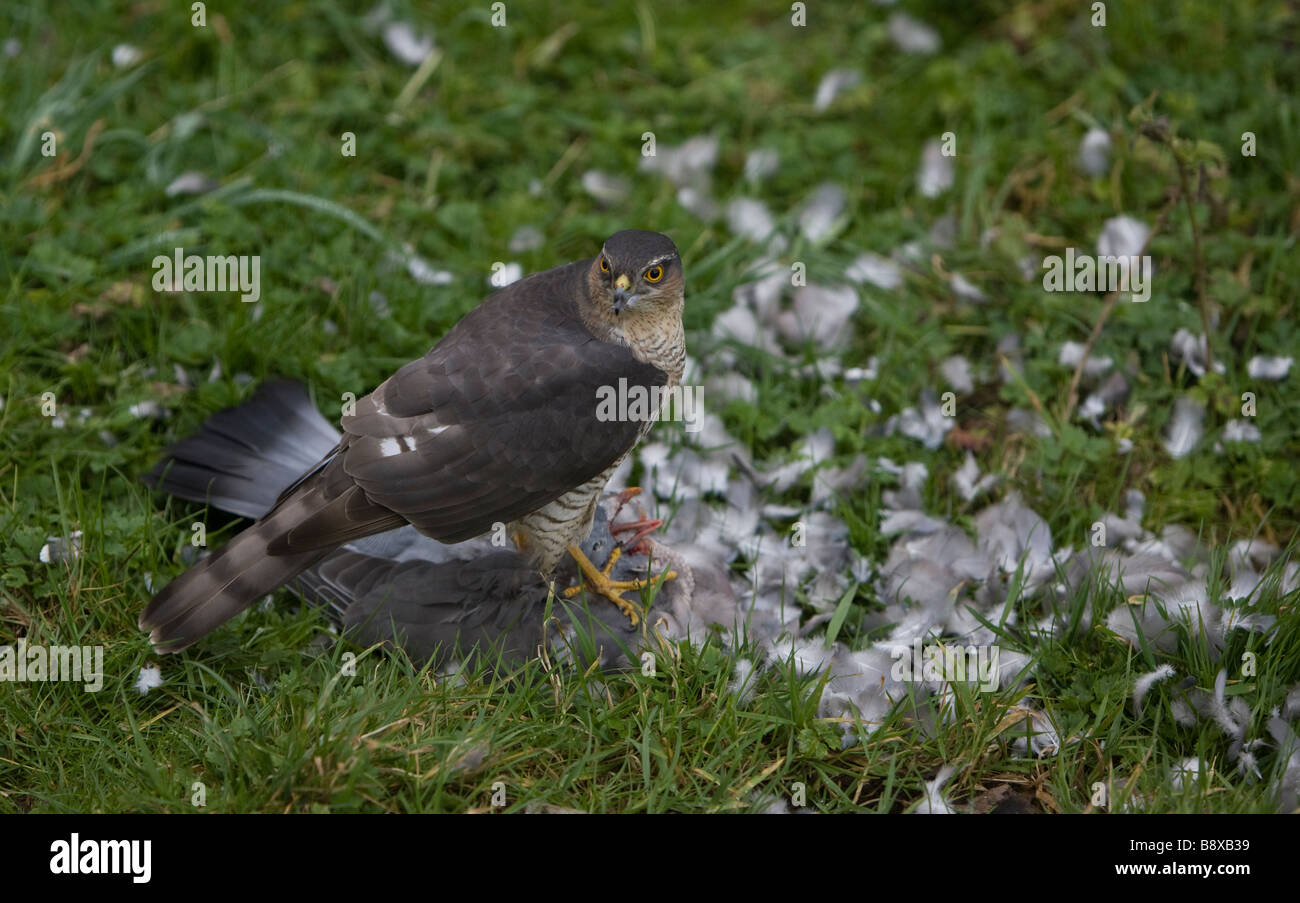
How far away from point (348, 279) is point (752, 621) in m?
2.28

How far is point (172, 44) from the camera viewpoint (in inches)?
253

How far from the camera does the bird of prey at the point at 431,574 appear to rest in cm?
410

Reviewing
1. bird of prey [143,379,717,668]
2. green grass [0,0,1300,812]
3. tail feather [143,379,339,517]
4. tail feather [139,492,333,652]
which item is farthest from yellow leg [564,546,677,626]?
tail feather [143,379,339,517]

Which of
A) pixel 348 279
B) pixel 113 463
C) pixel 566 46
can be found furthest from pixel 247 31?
pixel 113 463

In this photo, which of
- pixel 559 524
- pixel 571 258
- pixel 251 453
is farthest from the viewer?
pixel 571 258

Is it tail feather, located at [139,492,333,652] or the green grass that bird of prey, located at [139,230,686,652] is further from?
the green grass

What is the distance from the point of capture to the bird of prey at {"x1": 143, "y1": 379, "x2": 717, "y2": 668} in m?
4.10

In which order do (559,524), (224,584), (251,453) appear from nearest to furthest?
(224,584)
(559,524)
(251,453)

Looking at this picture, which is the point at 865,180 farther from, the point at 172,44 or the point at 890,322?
the point at 172,44

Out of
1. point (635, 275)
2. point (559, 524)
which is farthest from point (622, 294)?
point (559, 524)

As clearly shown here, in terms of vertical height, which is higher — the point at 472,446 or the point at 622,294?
the point at 622,294

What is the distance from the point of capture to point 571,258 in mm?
5754

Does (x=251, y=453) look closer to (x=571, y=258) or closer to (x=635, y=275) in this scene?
(x=635, y=275)

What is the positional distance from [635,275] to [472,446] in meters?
0.74
